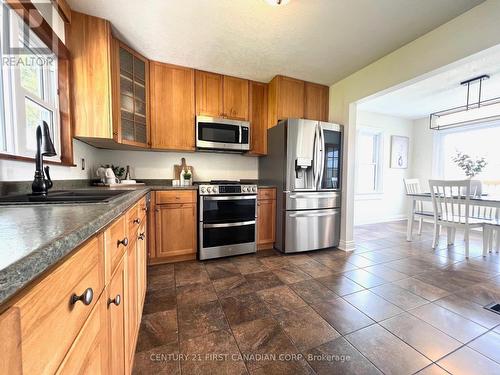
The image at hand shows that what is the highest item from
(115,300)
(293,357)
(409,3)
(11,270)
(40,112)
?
(409,3)

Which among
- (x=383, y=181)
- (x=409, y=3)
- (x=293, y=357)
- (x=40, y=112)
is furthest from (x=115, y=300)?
(x=383, y=181)

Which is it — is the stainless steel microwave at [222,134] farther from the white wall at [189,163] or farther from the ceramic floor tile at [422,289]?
the ceramic floor tile at [422,289]

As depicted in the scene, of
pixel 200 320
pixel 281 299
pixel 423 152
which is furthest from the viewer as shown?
pixel 423 152

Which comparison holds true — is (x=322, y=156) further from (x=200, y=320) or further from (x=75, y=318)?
(x=75, y=318)

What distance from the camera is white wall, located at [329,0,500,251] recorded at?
5.33 feet

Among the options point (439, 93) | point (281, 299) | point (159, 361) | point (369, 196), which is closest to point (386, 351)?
point (281, 299)

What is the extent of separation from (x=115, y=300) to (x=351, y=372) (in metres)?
1.22

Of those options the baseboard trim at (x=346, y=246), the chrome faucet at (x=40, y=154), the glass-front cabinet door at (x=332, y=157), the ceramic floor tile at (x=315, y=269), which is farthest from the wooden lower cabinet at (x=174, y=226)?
the baseboard trim at (x=346, y=246)

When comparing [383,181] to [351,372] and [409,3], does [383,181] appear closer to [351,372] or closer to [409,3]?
[409,3]

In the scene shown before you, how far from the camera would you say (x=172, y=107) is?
2.66 m

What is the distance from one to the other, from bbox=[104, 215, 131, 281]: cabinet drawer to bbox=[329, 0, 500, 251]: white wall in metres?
2.71

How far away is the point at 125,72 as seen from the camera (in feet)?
7.37

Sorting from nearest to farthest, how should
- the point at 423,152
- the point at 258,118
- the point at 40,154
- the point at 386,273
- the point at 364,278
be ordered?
1. the point at 40,154
2. the point at 364,278
3. the point at 386,273
4. the point at 258,118
5. the point at 423,152

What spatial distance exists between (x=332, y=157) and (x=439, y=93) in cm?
233
